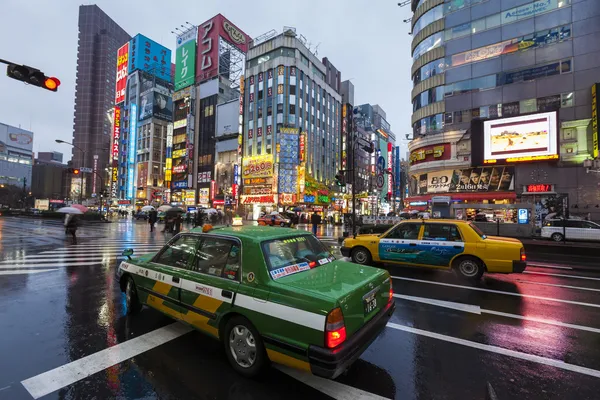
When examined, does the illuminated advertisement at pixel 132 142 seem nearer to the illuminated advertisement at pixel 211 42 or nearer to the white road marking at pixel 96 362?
the illuminated advertisement at pixel 211 42

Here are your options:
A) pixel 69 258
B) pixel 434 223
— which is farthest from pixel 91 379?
pixel 69 258

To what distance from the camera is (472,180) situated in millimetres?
31812

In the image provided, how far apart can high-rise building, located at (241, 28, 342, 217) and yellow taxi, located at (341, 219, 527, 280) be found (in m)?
39.3

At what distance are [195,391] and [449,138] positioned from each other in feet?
118

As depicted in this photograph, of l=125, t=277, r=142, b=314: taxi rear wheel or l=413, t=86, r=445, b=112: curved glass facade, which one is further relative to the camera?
l=413, t=86, r=445, b=112: curved glass facade

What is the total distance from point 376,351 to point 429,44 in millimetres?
40985

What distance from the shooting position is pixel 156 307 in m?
4.53

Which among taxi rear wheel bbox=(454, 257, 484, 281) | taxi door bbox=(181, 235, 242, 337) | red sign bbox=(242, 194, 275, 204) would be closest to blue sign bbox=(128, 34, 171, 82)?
red sign bbox=(242, 194, 275, 204)

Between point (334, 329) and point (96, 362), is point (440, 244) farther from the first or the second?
point (96, 362)

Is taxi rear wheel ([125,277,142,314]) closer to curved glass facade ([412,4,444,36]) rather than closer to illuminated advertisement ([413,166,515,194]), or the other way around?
illuminated advertisement ([413,166,515,194])

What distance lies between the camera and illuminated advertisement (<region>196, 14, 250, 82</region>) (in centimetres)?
6669

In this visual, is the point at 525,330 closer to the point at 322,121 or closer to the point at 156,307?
the point at 156,307

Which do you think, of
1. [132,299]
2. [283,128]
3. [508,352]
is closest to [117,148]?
[283,128]

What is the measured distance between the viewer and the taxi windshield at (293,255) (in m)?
3.53
